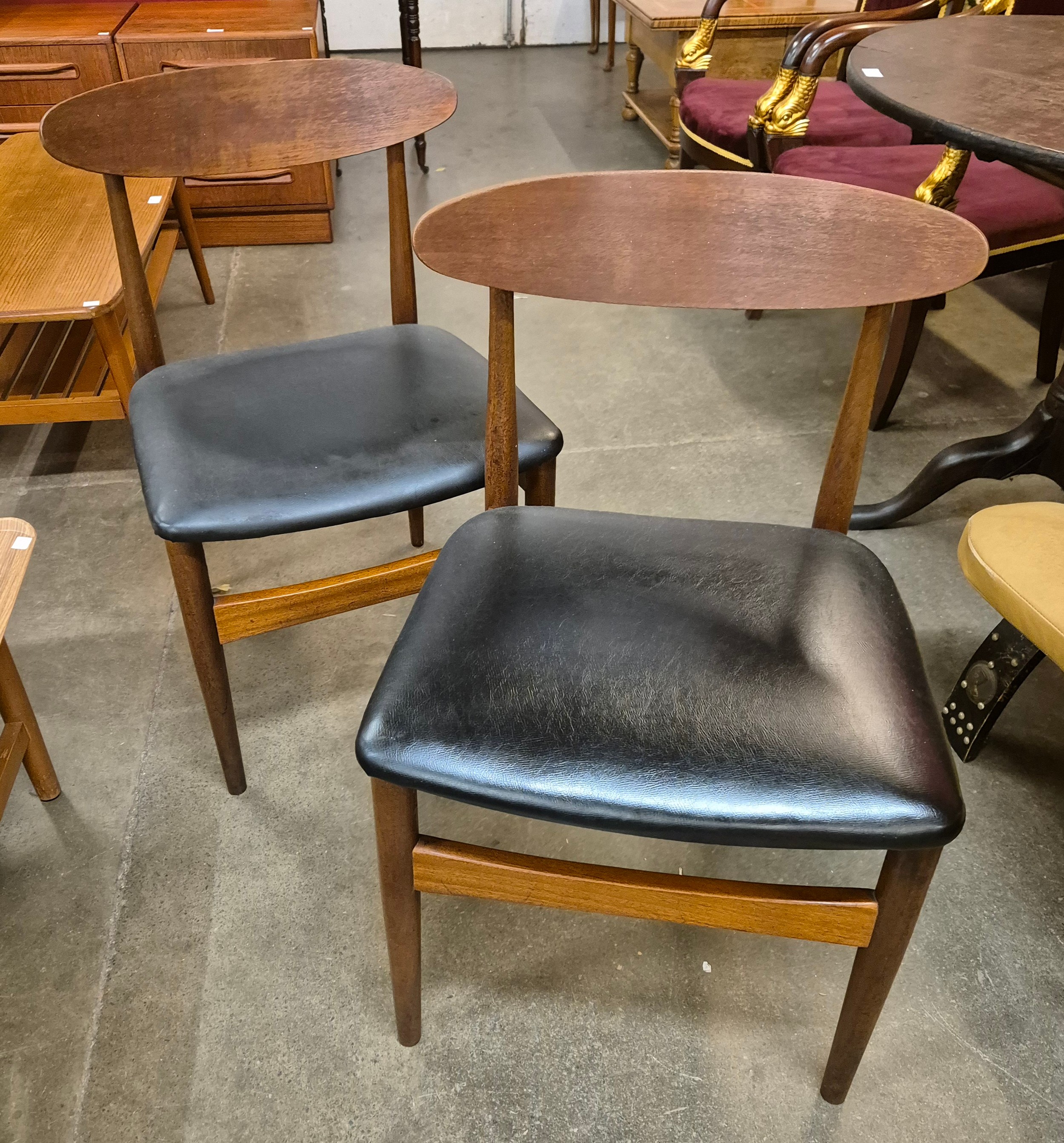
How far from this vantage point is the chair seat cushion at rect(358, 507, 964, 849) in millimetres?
704

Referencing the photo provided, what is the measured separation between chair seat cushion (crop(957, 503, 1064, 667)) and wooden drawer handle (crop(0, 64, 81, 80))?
8.65ft

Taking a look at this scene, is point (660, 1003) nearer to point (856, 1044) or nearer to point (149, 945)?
point (856, 1044)

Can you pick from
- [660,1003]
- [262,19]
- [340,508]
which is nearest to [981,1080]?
[660,1003]

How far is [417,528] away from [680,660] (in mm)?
929

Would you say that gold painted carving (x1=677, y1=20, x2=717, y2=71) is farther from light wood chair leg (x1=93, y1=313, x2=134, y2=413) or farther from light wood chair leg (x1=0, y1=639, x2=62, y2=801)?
light wood chair leg (x1=0, y1=639, x2=62, y2=801)

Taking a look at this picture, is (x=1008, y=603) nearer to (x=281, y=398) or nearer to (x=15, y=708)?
(x=281, y=398)

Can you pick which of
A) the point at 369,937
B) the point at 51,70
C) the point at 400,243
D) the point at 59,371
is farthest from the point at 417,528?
the point at 51,70

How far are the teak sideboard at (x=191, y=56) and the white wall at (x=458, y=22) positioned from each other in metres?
1.88

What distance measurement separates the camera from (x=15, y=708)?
118cm

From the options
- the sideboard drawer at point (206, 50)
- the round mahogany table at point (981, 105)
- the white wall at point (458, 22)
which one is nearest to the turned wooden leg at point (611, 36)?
the white wall at point (458, 22)

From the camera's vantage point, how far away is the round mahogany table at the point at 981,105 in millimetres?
1193

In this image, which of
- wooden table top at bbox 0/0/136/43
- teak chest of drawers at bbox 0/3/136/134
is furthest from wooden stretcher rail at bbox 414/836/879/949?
wooden table top at bbox 0/0/136/43

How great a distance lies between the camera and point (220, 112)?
3.91 feet

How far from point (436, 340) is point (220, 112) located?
1.28ft
